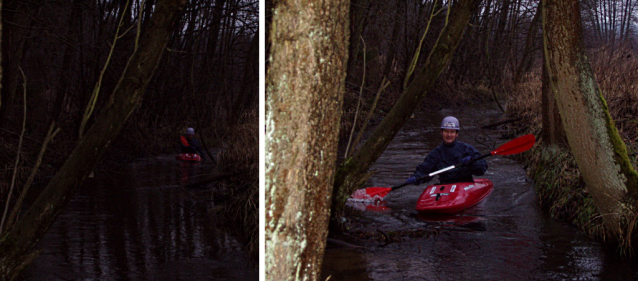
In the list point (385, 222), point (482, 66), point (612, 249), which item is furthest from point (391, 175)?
point (482, 66)

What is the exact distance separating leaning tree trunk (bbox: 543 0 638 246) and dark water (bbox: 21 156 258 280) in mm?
3007

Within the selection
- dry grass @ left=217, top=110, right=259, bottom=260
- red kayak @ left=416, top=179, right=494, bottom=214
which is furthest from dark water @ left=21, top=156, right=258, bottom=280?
red kayak @ left=416, top=179, right=494, bottom=214

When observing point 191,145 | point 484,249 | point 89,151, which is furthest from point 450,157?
point 191,145

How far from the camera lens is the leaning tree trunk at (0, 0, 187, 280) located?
407cm

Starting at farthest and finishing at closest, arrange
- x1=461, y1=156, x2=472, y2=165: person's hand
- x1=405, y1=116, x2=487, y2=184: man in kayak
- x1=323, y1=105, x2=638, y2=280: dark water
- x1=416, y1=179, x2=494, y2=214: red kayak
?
x1=405, y1=116, x2=487, y2=184: man in kayak → x1=461, y1=156, x2=472, y2=165: person's hand → x1=416, y1=179, x2=494, y2=214: red kayak → x1=323, y1=105, x2=638, y2=280: dark water

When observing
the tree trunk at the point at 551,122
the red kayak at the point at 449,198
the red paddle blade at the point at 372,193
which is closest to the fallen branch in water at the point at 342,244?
the red kayak at the point at 449,198

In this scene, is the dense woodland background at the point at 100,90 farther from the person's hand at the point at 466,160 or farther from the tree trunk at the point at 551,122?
the tree trunk at the point at 551,122

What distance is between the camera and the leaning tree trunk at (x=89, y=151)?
4070 millimetres

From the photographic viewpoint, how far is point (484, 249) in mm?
5527

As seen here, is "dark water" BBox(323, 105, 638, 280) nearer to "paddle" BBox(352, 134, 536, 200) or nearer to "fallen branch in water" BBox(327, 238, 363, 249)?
"fallen branch in water" BBox(327, 238, 363, 249)

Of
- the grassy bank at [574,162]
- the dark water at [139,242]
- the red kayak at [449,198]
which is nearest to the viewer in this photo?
the dark water at [139,242]

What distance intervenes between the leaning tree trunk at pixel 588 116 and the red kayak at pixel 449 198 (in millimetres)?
2181

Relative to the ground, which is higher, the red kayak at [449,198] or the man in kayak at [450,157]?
the man in kayak at [450,157]

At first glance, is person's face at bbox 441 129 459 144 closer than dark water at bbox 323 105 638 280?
No
